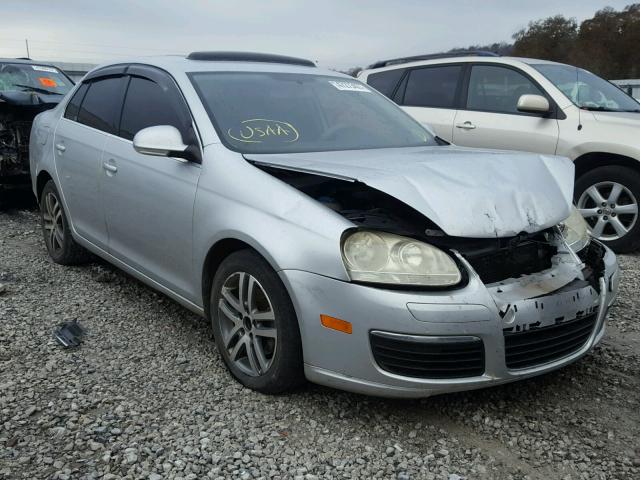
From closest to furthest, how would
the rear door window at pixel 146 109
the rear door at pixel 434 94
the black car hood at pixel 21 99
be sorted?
the rear door window at pixel 146 109 < the rear door at pixel 434 94 < the black car hood at pixel 21 99

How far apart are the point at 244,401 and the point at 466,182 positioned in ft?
4.60

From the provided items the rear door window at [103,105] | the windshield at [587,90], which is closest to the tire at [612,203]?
the windshield at [587,90]

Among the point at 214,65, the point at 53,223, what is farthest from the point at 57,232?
the point at 214,65

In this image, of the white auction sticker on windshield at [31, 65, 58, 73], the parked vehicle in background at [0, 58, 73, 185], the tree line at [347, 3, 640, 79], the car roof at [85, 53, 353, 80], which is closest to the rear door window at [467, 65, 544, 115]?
the car roof at [85, 53, 353, 80]

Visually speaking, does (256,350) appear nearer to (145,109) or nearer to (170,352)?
(170,352)

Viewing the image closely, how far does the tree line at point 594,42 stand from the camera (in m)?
42.1

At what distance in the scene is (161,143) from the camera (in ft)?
10.3

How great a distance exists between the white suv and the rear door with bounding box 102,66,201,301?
3.42m

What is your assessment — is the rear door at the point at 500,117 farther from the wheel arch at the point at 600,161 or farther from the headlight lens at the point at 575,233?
the headlight lens at the point at 575,233

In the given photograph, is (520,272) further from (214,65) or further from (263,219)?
(214,65)

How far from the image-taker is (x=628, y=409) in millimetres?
2791

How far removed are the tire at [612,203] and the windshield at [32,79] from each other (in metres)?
6.35

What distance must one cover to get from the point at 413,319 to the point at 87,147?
283 cm

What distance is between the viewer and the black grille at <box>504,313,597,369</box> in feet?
8.18
